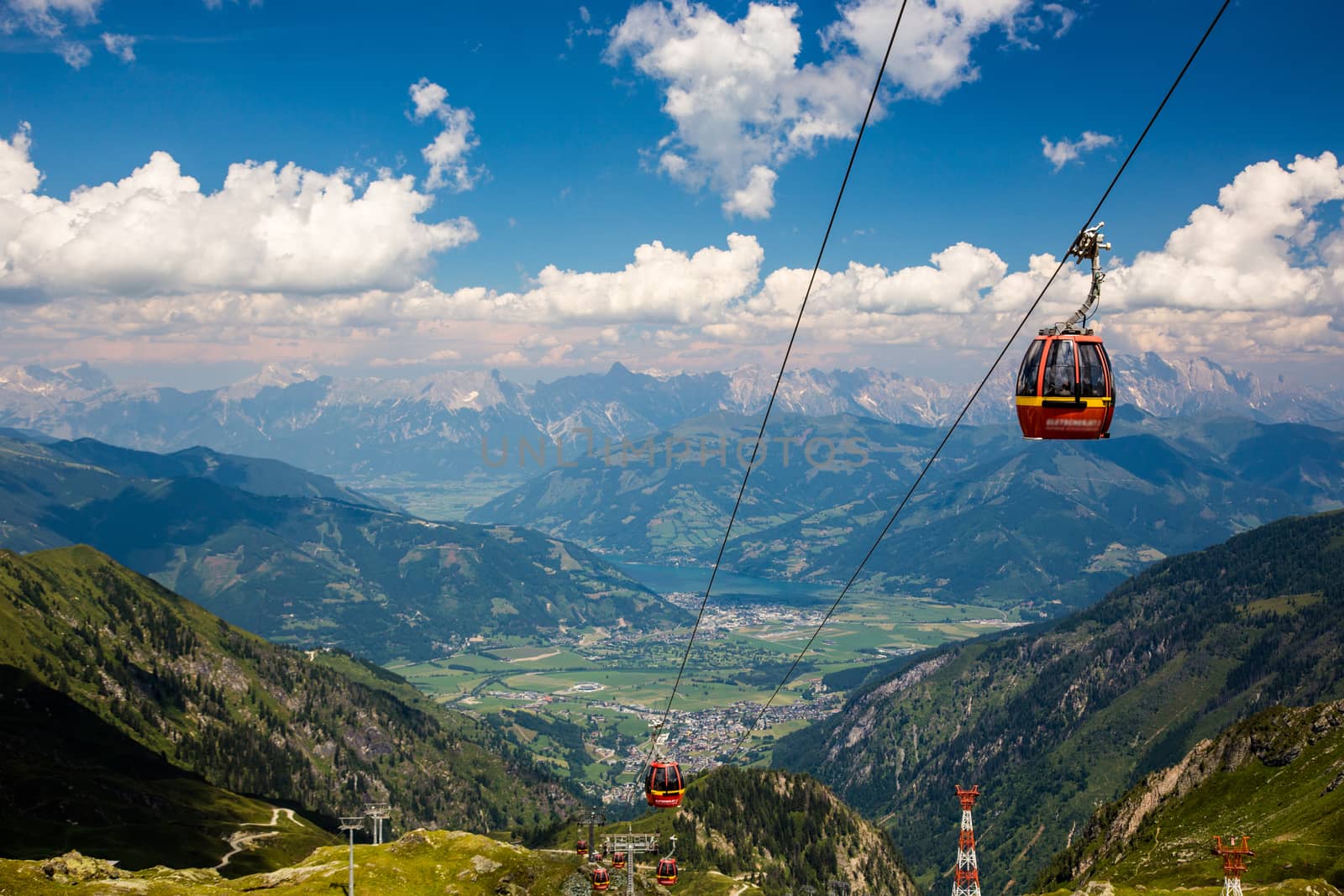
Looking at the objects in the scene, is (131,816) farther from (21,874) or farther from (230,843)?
(21,874)

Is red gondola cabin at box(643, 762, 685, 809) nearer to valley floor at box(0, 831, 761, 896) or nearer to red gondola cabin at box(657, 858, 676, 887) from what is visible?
red gondola cabin at box(657, 858, 676, 887)

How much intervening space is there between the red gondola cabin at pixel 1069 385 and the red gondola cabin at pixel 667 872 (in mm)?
102032

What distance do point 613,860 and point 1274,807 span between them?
126 m

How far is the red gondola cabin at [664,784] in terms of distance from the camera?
83.3m

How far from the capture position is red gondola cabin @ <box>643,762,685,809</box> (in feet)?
273

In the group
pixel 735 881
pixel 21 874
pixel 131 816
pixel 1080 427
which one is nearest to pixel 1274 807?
pixel 735 881

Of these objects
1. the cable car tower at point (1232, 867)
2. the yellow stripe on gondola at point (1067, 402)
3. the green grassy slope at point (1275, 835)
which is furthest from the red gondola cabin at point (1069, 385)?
the green grassy slope at point (1275, 835)

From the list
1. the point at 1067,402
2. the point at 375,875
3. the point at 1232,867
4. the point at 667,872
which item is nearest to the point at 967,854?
the point at 667,872

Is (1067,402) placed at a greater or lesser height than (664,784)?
greater

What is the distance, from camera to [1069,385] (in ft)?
125

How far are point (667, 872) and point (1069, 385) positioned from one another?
344ft

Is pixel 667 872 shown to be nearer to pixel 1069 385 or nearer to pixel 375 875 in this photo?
pixel 375 875

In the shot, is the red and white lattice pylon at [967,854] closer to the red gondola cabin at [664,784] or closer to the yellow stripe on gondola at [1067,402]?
the red gondola cabin at [664,784]

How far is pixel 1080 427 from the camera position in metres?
38.7
